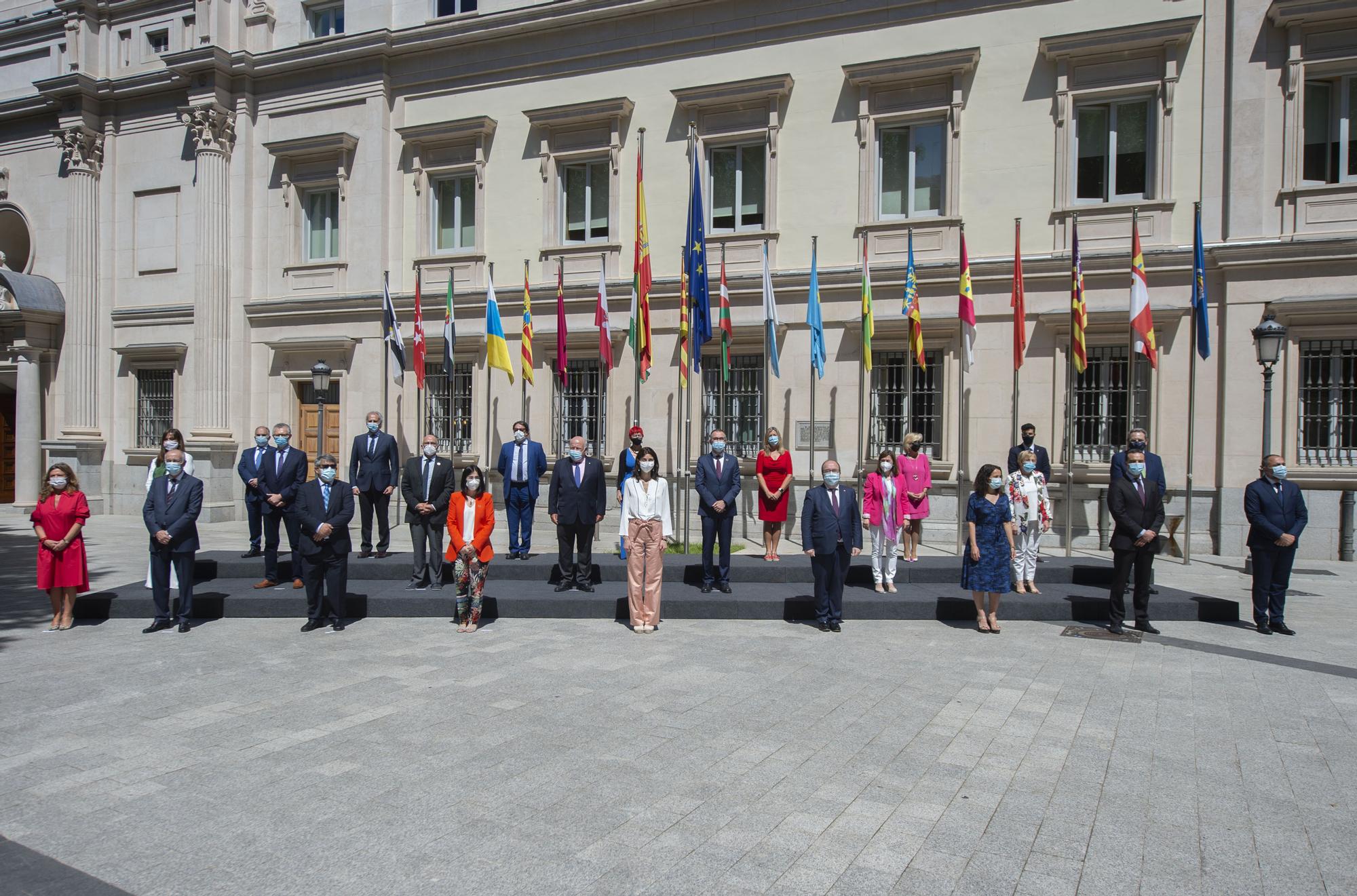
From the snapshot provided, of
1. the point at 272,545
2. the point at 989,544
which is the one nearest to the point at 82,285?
the point at 272,545

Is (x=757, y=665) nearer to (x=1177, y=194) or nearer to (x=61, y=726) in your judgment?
(x=61, y=726)

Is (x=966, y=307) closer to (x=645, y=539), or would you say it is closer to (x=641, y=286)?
(x=641, y=286)

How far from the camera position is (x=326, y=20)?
2138 cm

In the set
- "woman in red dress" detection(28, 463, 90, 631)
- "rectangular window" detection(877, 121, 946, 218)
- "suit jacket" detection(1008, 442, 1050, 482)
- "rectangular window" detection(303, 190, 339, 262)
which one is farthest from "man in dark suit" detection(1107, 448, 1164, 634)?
"rectangular window" detection(303, 190, 339, 262)

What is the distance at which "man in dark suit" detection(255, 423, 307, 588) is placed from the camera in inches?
435

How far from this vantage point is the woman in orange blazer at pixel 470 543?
947 cm

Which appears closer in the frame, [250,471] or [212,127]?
[250,471]

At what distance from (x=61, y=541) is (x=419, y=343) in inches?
383

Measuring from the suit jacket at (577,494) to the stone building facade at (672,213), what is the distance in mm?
3692

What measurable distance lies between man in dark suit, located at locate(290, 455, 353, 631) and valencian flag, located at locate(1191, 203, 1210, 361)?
12.6m

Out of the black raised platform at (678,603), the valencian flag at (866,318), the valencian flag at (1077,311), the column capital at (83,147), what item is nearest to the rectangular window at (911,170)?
the valencian flag at (866,318)

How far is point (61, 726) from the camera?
20.0 ft

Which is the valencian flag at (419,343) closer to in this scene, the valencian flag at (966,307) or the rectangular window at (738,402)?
the rectangular window at (738,402)

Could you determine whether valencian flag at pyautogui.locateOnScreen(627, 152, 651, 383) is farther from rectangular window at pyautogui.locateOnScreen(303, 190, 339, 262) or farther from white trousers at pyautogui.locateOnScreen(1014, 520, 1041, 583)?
rectangular window at pyautogui.locateOnScreen(303, 190, 339, 262)
